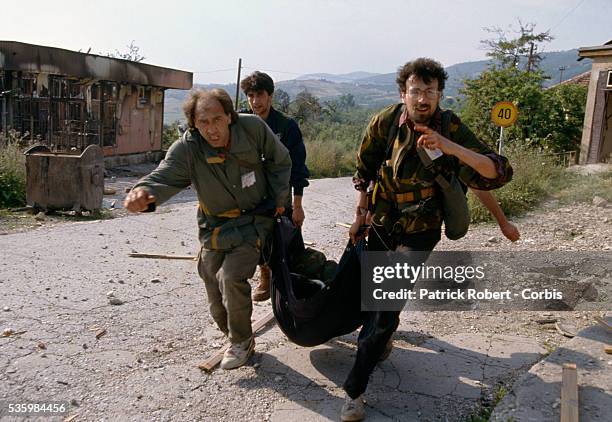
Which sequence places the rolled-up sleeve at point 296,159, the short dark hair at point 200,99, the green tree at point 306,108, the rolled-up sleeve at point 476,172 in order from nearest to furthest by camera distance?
the rolled-up sleeve at point 476,172
the short dark hair at point 200,99
the rolled-up sleeve at point 296,159
the green tree at point 306,108

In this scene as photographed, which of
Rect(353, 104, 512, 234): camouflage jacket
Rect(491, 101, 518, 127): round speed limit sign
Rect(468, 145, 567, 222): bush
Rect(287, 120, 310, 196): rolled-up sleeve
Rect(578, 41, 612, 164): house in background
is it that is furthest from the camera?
Rect(578, 41, 612, 164): house in background

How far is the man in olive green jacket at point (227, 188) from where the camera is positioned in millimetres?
3369

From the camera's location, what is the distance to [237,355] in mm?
3529

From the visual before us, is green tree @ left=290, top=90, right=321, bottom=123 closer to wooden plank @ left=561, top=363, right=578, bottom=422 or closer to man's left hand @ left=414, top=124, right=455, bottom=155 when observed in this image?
wooden plank @ left=561, top=363, right=578, bottom=422

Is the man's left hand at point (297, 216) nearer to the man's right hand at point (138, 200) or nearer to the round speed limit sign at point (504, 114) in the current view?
the man's right hand at point (138, 200)

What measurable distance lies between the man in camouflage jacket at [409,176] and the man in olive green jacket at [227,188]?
29.0 inches

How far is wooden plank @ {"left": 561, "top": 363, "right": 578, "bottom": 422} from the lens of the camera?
2.87 metres

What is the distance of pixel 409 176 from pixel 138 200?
151cm

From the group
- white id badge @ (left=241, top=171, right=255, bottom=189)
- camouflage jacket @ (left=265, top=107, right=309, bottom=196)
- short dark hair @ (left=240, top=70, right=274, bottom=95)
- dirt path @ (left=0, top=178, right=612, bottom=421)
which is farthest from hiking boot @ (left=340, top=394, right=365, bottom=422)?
short dark hair @ (left=240, top=70, right=274, bottom=95)

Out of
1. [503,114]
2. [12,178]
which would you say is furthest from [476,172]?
[12,178]

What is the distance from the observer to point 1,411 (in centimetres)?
296

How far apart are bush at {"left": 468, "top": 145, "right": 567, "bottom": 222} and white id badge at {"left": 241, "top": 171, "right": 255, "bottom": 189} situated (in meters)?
5.73

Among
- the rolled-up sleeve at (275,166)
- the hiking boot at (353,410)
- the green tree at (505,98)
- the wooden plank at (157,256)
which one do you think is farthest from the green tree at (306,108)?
the hiking boot at (353,410)

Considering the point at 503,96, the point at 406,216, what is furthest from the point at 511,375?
the point at 503,96
